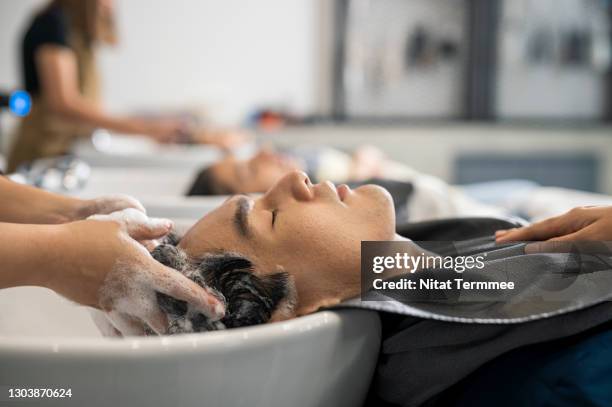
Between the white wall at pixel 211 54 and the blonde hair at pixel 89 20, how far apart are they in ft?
5.39

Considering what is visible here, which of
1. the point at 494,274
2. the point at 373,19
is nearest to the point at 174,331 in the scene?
the point at 494,274

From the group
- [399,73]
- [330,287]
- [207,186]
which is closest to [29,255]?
[330,287]

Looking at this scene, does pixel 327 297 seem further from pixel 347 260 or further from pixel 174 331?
pixel 174 331

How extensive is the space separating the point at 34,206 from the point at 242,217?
318mm

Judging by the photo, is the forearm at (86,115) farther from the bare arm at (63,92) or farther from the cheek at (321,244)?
the cheek at (321,244)

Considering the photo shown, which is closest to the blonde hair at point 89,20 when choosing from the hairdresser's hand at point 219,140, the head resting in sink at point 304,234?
the hairdresser's hand at point 219,140

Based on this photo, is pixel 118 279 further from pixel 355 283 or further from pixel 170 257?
pixel 355 283

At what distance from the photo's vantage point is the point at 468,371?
597 mm

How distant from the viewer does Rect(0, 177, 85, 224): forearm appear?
2.68 feet

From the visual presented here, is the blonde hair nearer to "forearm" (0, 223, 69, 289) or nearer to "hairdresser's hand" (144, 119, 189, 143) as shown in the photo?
"hairdresser's hand" (144, 119, 189, 143)

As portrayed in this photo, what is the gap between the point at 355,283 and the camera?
65 centimetres

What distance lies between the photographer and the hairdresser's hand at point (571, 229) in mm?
670

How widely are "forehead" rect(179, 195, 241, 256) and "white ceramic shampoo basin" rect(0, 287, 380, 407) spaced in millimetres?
181

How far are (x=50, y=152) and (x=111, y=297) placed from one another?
1776 mm
